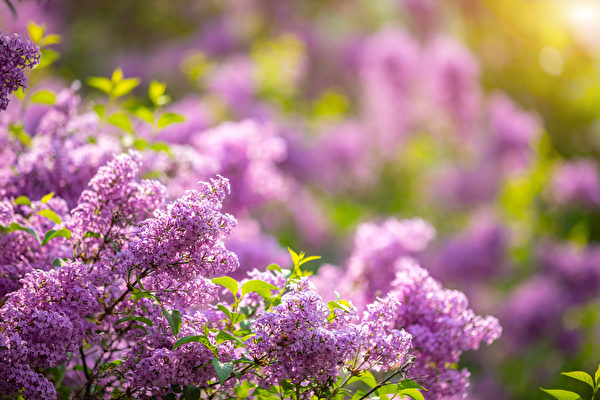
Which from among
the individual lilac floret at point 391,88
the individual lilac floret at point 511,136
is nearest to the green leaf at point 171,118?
the individual lilac floret at point 511,136

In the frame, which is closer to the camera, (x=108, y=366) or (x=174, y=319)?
(x=174, y=319)

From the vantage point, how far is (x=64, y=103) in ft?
9.84

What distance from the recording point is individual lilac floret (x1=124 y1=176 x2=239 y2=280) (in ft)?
5.75

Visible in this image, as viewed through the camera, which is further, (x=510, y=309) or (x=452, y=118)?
(x=452, y=118)

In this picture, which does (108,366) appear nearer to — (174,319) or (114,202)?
(174,319)

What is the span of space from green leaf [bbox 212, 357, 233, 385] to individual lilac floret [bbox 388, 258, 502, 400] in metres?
0.72

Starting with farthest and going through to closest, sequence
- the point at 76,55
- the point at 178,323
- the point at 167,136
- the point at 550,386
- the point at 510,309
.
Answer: the point at 76,55, the point at 510,309, the point at 550,386, the point at 167,136, the point at 178,323

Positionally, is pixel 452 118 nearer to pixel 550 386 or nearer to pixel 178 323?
pixel 550 386

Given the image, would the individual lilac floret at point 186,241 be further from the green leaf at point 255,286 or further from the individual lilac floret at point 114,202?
the individual lilac floret at point 114,202

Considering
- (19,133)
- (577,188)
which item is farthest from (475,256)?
(19,133)

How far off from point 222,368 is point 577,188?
232 inches

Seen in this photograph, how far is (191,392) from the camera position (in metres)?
1.78

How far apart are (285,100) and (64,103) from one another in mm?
4424

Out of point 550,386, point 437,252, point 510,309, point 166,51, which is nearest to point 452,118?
point 437,252
